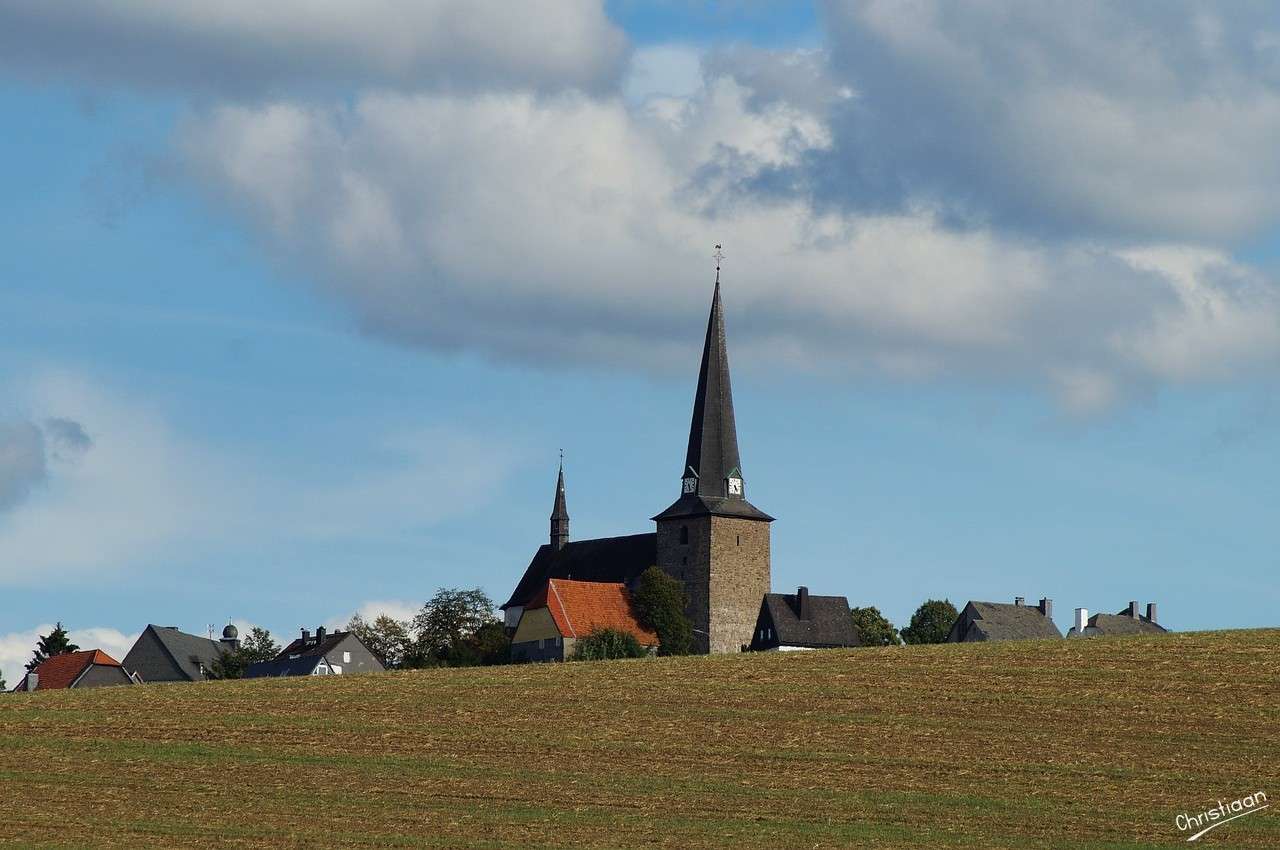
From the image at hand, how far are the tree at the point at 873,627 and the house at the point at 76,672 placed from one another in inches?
1838

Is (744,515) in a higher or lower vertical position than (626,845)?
higher

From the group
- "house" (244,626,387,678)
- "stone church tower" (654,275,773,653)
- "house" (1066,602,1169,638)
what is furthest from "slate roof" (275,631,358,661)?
"house" (1066,602,1169,638)

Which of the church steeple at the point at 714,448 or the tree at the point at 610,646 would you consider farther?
the church steeple at the point at 714,448

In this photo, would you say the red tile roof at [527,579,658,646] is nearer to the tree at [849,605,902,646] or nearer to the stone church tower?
the stone church tower

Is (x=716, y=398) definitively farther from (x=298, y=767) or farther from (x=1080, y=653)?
(x=298, y=767)

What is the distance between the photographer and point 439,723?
141 ft

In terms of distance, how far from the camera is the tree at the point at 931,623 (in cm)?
12888

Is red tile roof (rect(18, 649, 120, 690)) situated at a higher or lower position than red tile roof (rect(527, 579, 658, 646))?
lower

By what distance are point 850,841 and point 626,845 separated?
355 centimetres

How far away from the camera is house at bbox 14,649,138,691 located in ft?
339

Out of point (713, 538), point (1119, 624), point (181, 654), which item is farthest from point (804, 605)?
point (181, 654)

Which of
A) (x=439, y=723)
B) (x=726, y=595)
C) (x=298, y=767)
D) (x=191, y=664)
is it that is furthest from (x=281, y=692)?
(x=191, y=664)

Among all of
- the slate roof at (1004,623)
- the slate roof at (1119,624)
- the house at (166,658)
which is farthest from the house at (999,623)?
the house at (166,658)

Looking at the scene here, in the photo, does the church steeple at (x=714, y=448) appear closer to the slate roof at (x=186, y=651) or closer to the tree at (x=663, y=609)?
the tree at (x=663, y=609)
